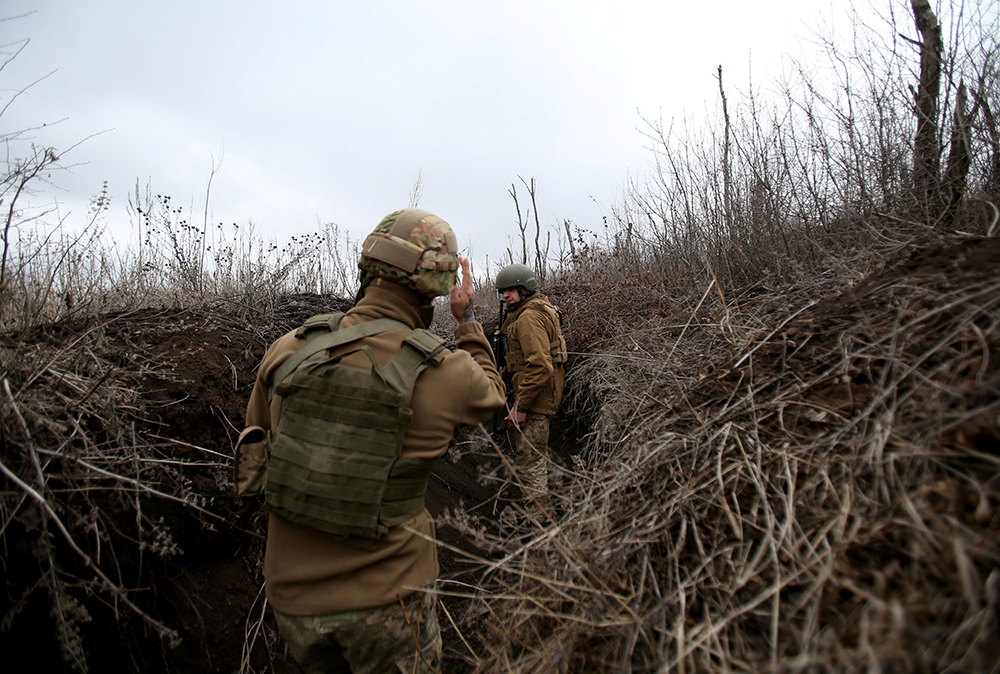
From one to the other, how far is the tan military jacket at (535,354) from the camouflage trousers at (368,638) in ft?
8.83

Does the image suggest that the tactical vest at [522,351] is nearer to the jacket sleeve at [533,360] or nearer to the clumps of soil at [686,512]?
the jacket sleeve at [533,360]

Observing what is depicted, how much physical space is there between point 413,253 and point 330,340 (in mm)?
451

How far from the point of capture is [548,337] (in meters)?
4.65

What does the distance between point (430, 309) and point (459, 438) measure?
3.63 meters

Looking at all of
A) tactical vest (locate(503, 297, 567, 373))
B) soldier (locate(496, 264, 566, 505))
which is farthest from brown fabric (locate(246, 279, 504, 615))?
tactical vest (locate(503, 297, 567, 373))

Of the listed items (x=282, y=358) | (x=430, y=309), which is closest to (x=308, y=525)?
(x=282, y=358)

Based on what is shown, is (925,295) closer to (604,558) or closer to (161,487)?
(604,558)

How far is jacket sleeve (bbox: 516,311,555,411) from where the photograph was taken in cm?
439

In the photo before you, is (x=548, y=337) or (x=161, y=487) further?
(x=548, y=337)

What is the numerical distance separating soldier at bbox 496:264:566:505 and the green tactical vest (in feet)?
8.62

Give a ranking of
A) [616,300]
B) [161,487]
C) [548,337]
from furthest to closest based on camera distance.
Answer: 1. [616,300]
2. [548,337]
3. [161,487]

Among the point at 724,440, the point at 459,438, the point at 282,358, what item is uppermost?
the point at 282,358

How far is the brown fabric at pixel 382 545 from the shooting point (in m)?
1.65

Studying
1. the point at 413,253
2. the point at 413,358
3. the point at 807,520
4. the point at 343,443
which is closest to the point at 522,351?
the point at 413,253
